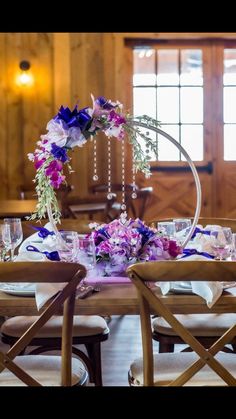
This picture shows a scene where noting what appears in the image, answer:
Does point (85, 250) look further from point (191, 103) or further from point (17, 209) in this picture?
point (191, 103)

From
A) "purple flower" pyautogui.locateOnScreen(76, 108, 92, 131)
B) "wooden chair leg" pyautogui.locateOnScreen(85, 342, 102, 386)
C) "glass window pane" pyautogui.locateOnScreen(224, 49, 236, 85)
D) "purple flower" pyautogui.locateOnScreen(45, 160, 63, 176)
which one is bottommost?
"wooden chair leg" pyautogui.locateOnScreen(85, 342, 102, 386)

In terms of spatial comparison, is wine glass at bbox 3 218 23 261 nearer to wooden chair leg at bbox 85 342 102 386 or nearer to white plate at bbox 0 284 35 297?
white plate at bbox 0 284 35 297

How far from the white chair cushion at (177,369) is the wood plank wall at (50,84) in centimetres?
463

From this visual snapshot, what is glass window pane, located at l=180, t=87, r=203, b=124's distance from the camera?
6891mm

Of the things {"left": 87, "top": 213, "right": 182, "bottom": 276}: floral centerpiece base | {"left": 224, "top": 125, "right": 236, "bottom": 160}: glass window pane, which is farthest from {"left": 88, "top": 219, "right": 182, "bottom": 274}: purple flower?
{"left": 224, "top": 125, "right": 236, "bottom": 160}: glass window pane

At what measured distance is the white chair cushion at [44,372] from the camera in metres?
2.14

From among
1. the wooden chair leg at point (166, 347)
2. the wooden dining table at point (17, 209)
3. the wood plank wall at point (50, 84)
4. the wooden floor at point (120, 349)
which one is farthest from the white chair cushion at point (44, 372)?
the wood plank wall at point (50, 84)

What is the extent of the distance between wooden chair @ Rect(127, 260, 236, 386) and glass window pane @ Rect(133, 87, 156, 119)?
190 inches

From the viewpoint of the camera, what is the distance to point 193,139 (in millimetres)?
6953

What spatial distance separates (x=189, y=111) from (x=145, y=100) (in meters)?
0.47

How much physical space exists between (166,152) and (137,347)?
345cm

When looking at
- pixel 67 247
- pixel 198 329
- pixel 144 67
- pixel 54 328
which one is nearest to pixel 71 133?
pixel 67 247
